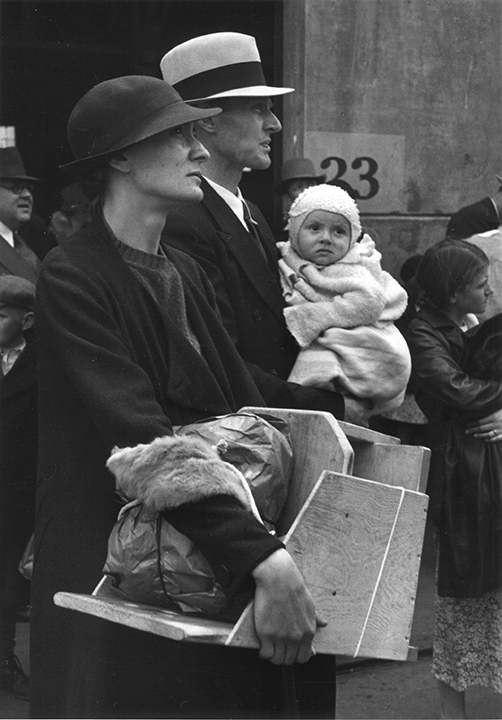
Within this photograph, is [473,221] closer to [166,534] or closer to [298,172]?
[298,172]

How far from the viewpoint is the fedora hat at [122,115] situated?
2580 mm

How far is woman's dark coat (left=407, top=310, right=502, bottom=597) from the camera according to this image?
4.11 meters

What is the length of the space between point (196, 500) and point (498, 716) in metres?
2.69

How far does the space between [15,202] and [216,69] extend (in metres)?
2.48

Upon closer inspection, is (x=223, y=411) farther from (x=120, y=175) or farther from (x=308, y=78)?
(x=308, y=78)

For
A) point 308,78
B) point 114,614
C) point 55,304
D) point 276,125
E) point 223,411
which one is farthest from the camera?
point 308,78

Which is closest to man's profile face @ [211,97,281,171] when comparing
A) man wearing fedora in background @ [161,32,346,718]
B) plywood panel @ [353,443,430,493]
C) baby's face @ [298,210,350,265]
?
man wearing fedora in background @ [161,32,346,718]

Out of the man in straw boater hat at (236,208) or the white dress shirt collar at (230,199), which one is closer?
the man in straw boater hat at (236,208)

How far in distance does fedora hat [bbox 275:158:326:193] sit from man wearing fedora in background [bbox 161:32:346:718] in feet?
7.31

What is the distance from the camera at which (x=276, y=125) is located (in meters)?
3.47

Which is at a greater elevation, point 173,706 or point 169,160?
point 169,160

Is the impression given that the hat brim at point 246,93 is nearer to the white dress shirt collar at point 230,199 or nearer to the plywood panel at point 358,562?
the white dress shirt collar at point 230,199

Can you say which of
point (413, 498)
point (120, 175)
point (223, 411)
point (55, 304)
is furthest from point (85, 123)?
point (413, 498)

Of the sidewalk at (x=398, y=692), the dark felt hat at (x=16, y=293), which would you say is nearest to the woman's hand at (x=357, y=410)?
the sidewalk at (x=398, y=692)
